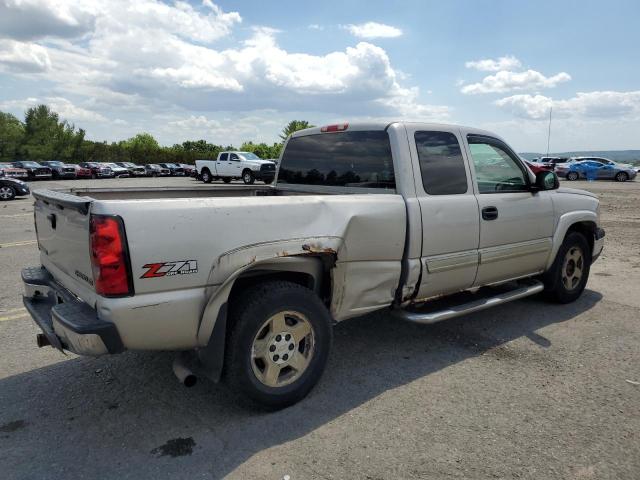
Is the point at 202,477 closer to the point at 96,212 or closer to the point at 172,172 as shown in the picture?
the point at 96,212

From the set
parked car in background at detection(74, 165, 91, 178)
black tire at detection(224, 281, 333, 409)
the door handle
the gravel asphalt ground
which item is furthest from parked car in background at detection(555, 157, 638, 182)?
parked car in background at detection(74, 165, 91, 178)

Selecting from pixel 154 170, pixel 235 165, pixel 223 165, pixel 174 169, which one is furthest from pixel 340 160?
pixel 174 169

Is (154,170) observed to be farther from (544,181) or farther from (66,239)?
(66,239)

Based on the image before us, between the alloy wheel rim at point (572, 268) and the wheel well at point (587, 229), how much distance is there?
222mm

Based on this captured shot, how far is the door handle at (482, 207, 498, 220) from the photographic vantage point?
4.19 m

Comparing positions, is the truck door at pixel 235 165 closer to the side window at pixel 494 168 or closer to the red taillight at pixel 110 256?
the side window at pixel 494 168

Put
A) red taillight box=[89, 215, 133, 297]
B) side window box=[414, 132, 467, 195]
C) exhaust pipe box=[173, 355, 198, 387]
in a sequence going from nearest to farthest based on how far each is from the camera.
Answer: red taillight box=[89, 215, 133, 297] → exhaust pipe box=[173, 355, 198, 387] → side window box=[414, 132, 467, 195]

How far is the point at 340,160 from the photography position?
167 inches

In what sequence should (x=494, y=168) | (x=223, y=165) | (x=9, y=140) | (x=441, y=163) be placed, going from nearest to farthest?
1. (x=441, y=163)
2. (x=494, y=168)
3. (x=223, y=165)
4. (x=9, y=140)

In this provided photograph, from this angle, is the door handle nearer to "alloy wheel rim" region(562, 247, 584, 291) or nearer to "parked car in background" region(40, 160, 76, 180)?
"alloy wheel rim" region(562, 247, 584, 291)

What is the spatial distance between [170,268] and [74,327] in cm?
56

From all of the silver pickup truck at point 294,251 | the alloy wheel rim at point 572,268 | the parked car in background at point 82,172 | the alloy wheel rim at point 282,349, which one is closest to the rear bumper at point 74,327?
the silver pickup truck at point 294,251

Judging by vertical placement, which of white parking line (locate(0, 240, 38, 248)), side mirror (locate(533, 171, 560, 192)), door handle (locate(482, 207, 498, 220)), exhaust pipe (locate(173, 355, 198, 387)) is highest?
side mirror (locate(533, 171, 560, 192))

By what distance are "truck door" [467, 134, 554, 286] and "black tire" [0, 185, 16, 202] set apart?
18835 mm
